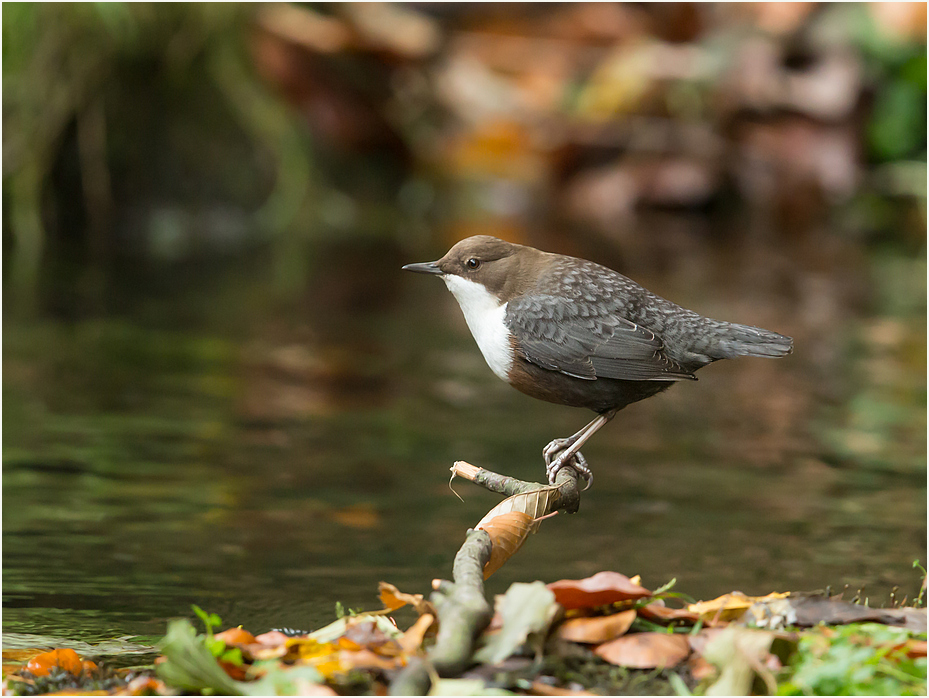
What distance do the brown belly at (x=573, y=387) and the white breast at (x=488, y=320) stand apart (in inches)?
1.7

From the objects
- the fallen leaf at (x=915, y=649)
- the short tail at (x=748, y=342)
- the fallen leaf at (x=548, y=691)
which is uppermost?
the short tail at (x=748, y=342)

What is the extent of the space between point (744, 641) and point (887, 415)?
15.9ft

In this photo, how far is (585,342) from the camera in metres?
2.72

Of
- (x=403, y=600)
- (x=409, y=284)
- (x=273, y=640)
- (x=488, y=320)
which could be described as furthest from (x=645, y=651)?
(x=409, y=284)

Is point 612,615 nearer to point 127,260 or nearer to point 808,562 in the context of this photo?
point 808,562

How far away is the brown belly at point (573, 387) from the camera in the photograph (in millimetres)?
2703

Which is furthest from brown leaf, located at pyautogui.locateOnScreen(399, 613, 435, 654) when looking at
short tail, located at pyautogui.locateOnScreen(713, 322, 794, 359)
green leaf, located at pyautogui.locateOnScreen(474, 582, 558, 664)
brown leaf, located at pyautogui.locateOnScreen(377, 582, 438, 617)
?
short tail, located at pyautogui.locateOnScreen(713, 322, 794, 359)

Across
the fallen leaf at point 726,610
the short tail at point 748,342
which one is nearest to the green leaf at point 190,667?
the fallen leaf at point 726,610

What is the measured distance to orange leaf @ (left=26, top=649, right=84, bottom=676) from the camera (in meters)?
2.27

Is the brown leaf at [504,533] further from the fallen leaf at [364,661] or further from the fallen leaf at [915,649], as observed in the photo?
the fallen leaf at [915,649]

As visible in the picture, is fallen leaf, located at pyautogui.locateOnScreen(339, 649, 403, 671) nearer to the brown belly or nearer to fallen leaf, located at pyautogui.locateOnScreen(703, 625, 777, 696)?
fallen leaf, located at pyautogui.locateOnScreen(703, 625, 777, 696)

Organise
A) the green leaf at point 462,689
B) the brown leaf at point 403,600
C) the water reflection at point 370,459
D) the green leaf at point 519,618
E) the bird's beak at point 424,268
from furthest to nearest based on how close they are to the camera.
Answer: the water reflection at point 370,459 → the bird's beak at point 424,268 → the brown leaf at point 403,600 → the green leaf at point 519,618 → the green leaf at point 462,689

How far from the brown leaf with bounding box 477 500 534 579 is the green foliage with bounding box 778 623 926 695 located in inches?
23.9

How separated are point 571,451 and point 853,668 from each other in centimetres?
104
